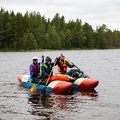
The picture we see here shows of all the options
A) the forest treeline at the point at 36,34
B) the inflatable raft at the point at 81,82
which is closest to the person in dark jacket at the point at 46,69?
the inflatable raft at the point at 81,82

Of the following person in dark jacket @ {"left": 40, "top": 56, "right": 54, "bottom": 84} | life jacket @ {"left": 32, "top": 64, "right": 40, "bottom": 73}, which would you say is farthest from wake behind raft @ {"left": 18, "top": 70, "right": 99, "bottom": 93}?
life jacket @ {"left": 32, "top": 64, "right": 40, "bottom": 73}

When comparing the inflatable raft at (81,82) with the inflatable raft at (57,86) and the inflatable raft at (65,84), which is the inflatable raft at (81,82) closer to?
the inflatable raft at (65,84)

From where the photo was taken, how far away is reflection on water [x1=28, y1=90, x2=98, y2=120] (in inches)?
400

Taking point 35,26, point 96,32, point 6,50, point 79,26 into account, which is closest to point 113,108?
point 6,50

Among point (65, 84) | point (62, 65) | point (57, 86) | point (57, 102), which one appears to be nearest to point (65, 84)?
point (65, 84)

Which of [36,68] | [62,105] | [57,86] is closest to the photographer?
[62,105]

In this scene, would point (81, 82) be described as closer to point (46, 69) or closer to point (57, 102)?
point (46, 69)

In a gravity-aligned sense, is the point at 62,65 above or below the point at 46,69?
above

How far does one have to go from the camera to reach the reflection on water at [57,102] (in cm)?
1015

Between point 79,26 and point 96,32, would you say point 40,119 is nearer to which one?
point 79,26

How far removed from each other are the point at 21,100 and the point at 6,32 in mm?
69425

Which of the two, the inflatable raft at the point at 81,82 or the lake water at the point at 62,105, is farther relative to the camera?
the inflatable raft at the point at 81,82

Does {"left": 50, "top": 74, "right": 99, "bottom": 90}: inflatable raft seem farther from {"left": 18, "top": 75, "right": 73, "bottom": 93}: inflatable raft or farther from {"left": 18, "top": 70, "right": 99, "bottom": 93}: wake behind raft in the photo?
{"left": 18, "top": 75, "right": 73, "bottom": 93}: inflatable raft

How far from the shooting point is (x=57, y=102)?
11992 mm
